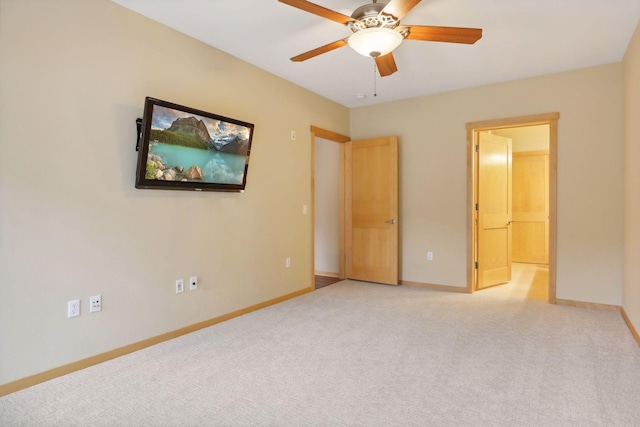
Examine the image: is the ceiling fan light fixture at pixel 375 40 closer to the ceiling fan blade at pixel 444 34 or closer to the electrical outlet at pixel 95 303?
the ceiling fan blade at pixel 444 34

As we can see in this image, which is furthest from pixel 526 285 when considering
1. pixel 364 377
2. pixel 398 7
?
pixel 398 7

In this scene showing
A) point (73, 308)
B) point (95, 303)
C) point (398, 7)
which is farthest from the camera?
point (95, 303)

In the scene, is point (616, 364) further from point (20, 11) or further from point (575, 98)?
point (20, 11)

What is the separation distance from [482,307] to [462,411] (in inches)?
91.0

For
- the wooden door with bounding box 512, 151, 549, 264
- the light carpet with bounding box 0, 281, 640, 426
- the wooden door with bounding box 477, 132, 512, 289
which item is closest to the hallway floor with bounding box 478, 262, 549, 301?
the wooden door with bounding box 477, 132, 512, 289

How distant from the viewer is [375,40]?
2.48m

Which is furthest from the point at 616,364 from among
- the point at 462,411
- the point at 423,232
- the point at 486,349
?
the point at 423,232

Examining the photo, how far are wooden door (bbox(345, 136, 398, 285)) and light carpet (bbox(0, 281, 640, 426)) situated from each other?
5.18 ft

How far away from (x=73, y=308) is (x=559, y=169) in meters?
4.85

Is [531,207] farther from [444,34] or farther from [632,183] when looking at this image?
[444,34]

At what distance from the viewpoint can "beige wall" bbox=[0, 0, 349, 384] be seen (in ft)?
7.43

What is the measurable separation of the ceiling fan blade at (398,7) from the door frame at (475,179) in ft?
9.15

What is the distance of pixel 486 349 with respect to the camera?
289cm

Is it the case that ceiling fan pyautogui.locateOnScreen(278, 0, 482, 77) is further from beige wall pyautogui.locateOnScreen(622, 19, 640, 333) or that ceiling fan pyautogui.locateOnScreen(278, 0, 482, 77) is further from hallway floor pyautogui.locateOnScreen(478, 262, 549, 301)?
hallway floor pyautogui.locateOnScreen(478, 262, 549, 301)
